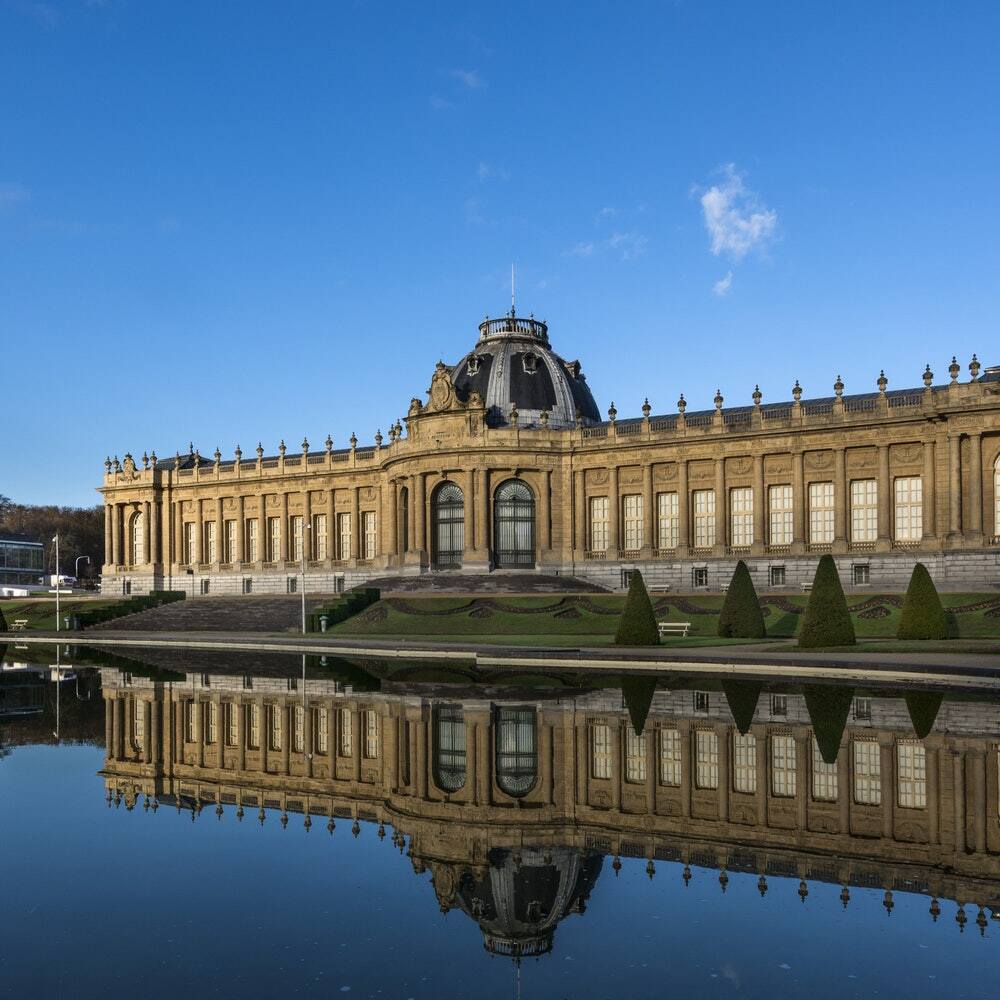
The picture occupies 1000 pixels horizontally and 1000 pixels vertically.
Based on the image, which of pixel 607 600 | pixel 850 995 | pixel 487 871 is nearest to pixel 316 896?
pixel 487 871

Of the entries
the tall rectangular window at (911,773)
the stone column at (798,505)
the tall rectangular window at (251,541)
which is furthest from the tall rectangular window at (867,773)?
the tall rectangular window at (251,541)

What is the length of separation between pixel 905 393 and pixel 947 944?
5468 cm

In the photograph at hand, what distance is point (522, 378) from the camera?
70875 mm

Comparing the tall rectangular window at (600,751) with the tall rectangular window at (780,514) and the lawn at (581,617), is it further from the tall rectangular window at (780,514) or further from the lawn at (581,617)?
the tall rectangular window at (780,514)

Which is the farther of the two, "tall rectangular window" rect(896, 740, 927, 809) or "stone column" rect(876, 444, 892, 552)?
"stone column" rect(876, 444, 892, 552)

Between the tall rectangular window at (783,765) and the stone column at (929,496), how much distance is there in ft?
134

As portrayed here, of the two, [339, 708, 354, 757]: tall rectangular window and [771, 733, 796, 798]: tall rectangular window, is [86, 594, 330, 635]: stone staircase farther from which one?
[771, 733, 796, 798]: tall rectangular window

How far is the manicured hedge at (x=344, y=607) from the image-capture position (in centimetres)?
5669

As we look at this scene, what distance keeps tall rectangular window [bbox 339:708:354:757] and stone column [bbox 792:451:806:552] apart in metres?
42.0

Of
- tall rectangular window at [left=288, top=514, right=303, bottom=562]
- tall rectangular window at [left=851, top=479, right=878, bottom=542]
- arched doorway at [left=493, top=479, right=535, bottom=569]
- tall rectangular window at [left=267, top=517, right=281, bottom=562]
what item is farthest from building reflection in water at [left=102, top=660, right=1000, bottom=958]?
tall rectangular window at [left=267, top=517, right=281, bottom=562]

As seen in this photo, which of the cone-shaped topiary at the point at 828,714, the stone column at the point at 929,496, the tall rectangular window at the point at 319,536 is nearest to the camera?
the cone-shaped topiary at the point at 828,714

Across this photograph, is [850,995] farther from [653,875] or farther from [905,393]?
[905,393]

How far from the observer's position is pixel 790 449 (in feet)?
200

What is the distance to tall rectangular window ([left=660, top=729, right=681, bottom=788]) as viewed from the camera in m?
15.6
